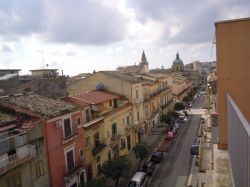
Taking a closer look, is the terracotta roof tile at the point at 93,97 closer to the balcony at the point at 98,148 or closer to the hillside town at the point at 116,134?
the hillside town at the point at 116,134

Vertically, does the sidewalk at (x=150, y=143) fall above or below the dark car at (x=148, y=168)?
below

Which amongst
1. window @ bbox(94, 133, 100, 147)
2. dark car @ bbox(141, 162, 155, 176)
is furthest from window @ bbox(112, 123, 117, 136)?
dark car @ bbox(141, 162, 155, 176)

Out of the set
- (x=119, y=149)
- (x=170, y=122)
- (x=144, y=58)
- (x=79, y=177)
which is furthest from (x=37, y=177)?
(x=144, y=58)

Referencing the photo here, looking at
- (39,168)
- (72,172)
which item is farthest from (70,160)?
(39,168)

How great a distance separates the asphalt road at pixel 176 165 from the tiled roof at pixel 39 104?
36.6 feet

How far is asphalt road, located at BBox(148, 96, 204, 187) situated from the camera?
92.4ft

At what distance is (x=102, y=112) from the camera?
101 ft

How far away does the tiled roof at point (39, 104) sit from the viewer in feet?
68.1

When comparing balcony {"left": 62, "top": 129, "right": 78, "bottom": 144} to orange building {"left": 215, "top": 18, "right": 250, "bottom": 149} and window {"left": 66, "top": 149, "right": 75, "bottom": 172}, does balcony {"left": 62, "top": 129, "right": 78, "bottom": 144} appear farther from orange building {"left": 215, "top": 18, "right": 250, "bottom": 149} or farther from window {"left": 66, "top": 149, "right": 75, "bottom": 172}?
orange building {"left": 215, "top": 18, "right": 250, "bottom": 149}

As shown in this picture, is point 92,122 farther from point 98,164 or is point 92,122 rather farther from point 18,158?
point 18,158

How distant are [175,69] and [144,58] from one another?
32198 millimetres

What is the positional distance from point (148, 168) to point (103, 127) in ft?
20.5

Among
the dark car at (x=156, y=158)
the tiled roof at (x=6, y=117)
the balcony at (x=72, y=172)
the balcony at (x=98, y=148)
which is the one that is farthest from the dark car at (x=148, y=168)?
the tiled roof at (x=6, y=117)

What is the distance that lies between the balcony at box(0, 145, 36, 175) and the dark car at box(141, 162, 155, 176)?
14.3m
